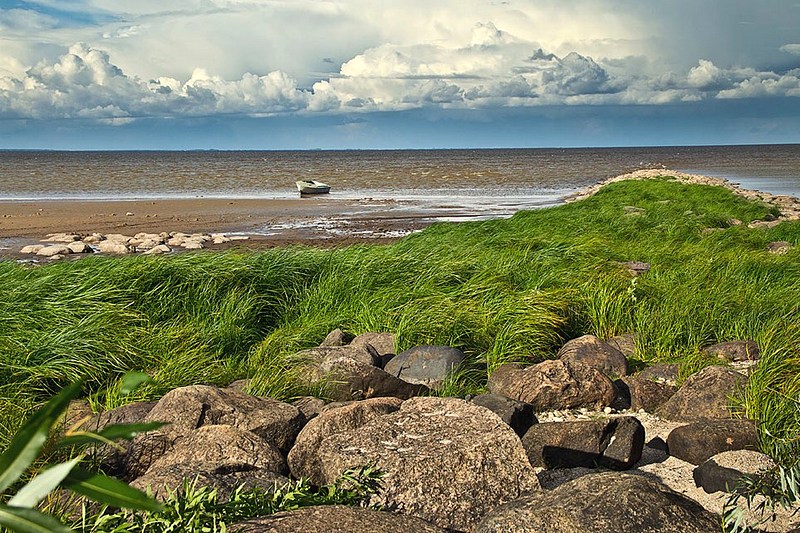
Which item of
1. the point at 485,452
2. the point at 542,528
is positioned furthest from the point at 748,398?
A: the point at 542,528

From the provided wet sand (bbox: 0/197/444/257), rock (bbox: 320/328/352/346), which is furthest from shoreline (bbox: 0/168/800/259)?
rock (bbox: 320/328/352/346)

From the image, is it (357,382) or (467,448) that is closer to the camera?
(467,448)

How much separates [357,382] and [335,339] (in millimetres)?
1636

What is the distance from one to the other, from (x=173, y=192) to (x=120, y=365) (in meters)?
37.1

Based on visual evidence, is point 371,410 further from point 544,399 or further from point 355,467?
point 544,399

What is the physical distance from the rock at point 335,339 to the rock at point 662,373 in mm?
2789

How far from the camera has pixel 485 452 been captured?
4418 millimetres

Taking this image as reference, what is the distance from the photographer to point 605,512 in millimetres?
3609

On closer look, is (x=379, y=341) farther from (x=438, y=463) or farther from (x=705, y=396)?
(x=438, y=463)

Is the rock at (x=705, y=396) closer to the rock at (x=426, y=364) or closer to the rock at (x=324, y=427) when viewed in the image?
the rock at (x=426, y=364)

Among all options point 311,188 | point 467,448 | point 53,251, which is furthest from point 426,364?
point 311,188

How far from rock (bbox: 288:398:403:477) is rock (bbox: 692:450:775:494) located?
75.7 inches

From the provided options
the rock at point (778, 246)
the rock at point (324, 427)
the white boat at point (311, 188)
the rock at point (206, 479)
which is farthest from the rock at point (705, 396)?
the white boat at point (311, 188)

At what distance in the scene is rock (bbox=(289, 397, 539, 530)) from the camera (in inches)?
165
